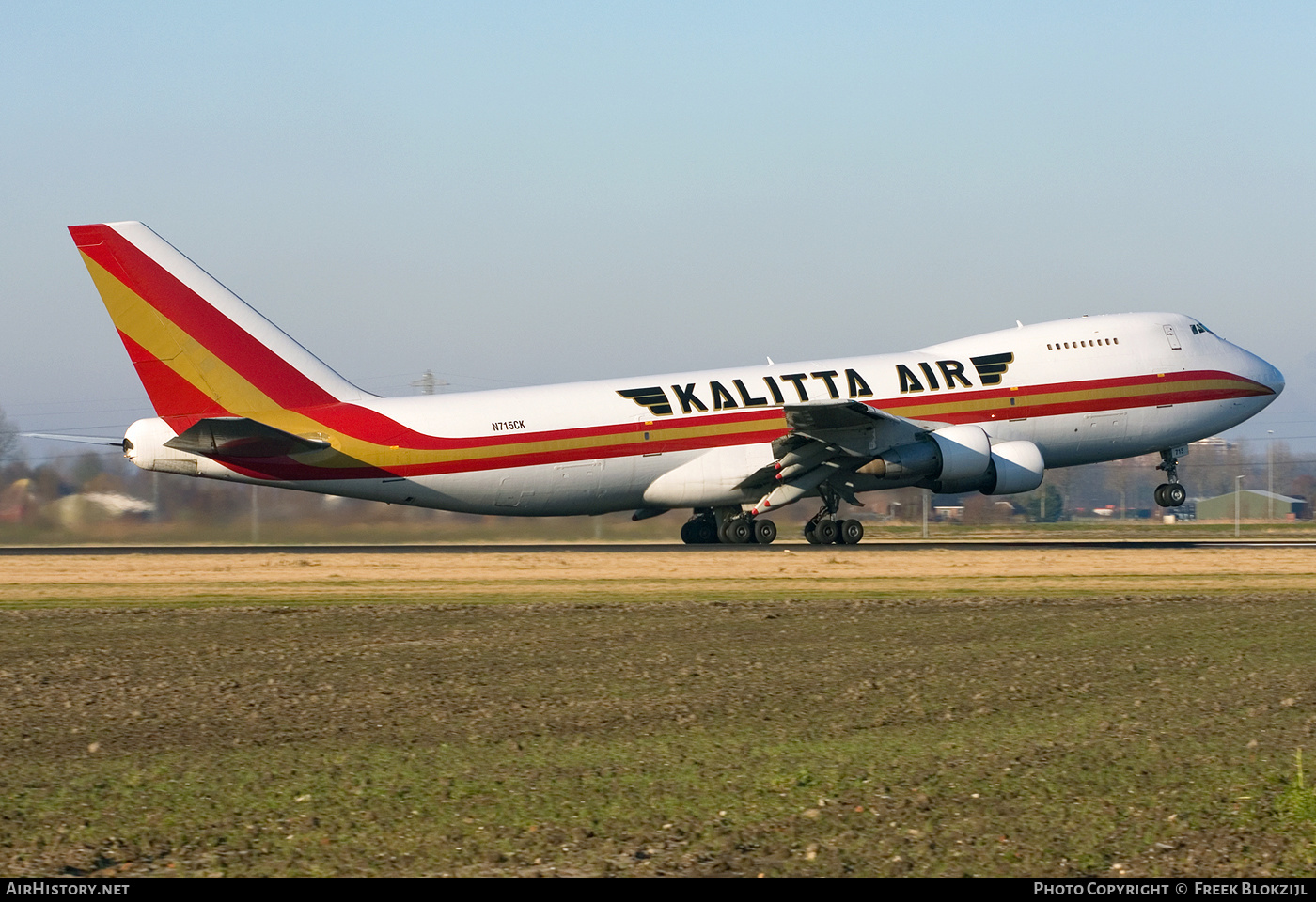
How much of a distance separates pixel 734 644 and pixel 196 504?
30189 mm

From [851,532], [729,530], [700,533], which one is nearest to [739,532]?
[729,530]

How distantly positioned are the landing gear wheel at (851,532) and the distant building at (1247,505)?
72912 millimetres

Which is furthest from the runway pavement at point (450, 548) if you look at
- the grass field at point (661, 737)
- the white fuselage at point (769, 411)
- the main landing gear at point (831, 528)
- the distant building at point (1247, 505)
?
the distant building at point (1247, 505)

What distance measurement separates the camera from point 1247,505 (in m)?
109

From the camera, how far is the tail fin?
1293 inches

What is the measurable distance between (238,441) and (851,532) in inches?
674

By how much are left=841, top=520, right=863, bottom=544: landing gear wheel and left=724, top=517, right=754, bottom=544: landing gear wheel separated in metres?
2.65

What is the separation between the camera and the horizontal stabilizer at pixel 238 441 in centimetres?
3241

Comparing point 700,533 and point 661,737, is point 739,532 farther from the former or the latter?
point 661,737

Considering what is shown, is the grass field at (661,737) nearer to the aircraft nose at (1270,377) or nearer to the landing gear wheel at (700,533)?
the landing gear wheel at (700,533)

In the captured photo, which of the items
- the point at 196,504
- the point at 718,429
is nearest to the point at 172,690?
the point at 718,429

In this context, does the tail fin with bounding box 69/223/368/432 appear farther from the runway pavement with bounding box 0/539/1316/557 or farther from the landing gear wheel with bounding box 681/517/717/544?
the landing gear wheel with bounding box 681/517/717/544

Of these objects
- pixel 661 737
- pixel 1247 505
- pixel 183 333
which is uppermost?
pixel 183 333

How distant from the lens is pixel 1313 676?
13922 millimetres
